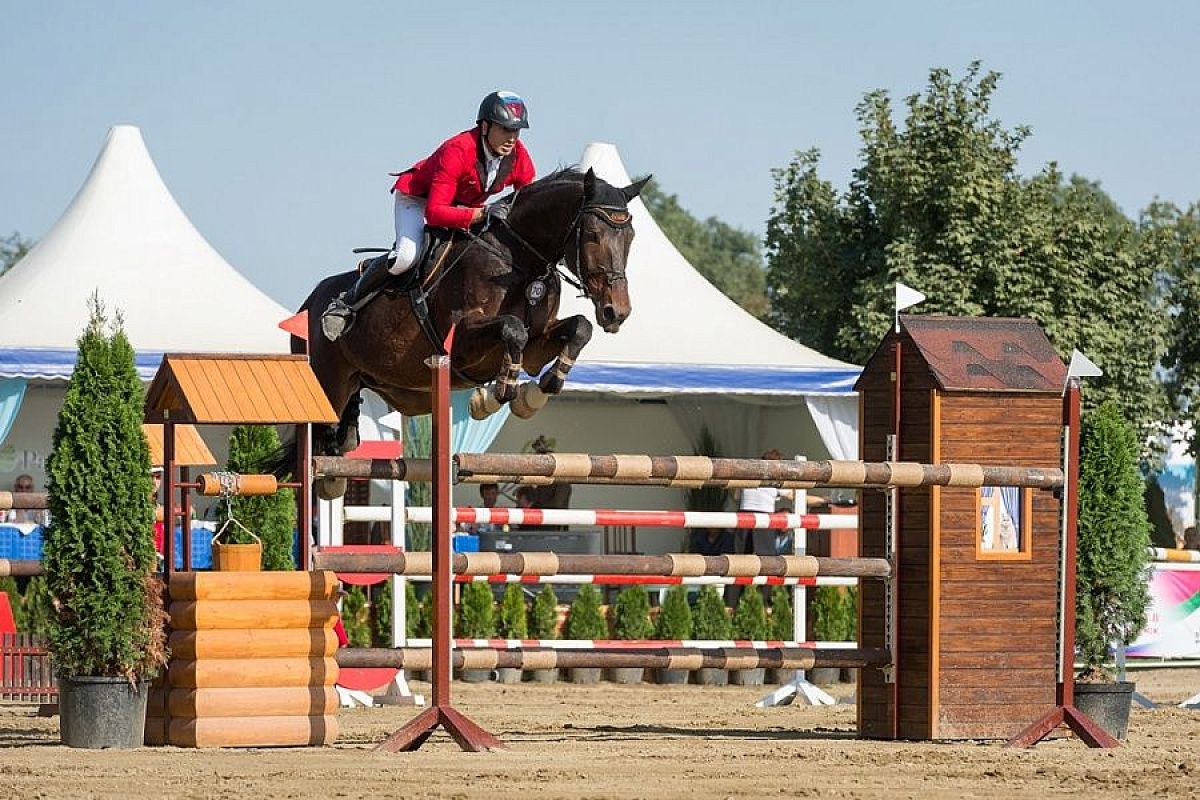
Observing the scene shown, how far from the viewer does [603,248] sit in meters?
6.77

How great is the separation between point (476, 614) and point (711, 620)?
153cm

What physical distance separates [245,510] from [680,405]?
9208 mm

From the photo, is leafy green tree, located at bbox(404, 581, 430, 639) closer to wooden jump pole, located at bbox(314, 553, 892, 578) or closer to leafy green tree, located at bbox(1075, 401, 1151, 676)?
wooden jump pole, located at bbox(314, 553, 892, 578)

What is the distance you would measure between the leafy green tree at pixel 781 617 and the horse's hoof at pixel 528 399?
19.0 feet

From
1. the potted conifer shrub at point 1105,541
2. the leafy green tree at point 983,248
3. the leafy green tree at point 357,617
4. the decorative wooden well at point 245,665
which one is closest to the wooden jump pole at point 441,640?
the decorative wooden well at point 245,665

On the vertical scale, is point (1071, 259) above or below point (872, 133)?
below

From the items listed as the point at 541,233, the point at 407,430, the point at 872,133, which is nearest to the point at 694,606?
the point at 407,430

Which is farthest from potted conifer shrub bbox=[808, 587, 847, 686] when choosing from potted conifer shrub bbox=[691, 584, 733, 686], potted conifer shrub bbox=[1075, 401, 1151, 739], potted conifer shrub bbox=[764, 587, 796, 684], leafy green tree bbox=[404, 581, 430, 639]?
potted conifer shrub bbox=[1075, 401, 1151, 739]

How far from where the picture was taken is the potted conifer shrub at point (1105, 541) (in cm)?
789

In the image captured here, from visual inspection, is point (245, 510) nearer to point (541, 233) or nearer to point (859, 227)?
point (541, 233)

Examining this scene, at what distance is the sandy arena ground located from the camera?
5.45 metres

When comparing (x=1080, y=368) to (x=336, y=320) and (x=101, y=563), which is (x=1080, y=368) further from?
(x=101, y=563)

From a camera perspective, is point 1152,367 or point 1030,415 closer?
point 1030,415

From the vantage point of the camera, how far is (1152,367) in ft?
66.3
